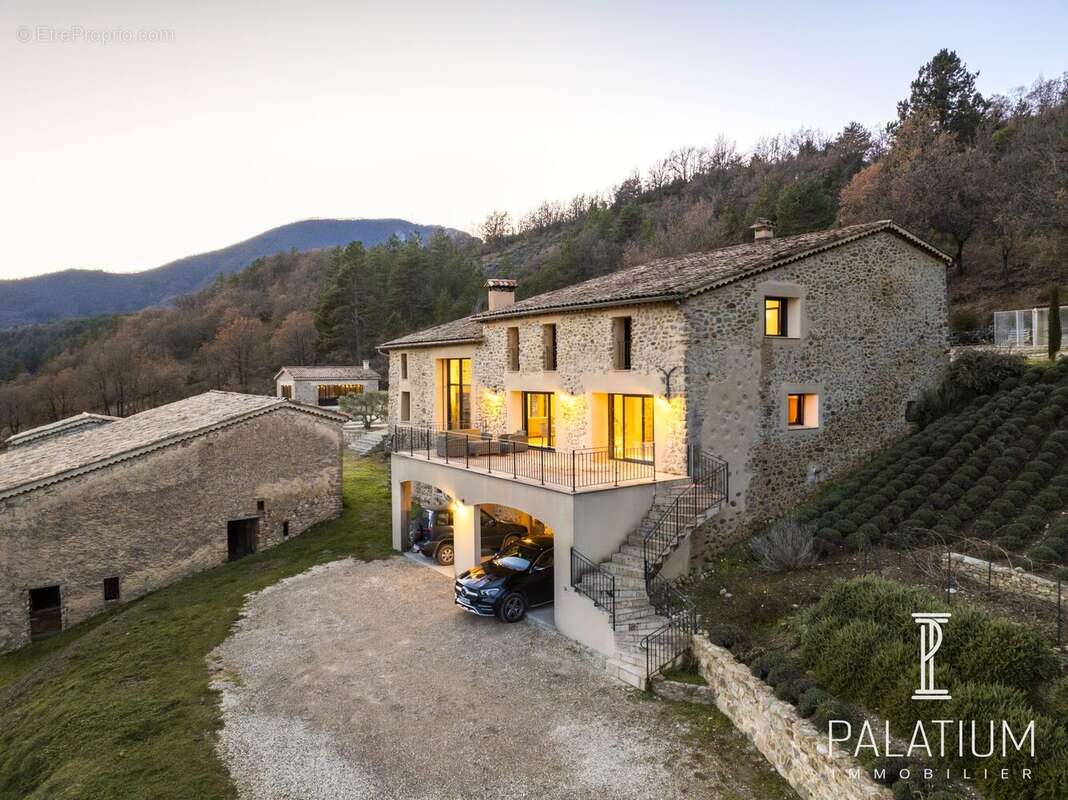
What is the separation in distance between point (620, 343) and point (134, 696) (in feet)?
44.9

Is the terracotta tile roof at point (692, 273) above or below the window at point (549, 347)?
above

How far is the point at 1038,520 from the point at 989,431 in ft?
18.9

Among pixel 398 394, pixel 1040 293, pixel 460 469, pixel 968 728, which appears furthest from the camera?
pixel 1040 293

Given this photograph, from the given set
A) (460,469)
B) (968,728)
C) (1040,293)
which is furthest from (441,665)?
(1040,293)

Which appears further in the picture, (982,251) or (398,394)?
(982,251)

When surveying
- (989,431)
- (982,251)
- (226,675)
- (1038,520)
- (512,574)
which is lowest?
(226,675)

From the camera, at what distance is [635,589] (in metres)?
13.4

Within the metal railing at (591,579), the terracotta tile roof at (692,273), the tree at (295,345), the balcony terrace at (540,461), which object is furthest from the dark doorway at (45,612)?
the tree at (295,345)

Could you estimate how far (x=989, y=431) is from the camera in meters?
18.1

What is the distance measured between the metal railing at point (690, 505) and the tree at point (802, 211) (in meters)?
33.9

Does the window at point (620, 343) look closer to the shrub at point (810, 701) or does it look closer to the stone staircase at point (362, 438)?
the shrub at point (810, 701)

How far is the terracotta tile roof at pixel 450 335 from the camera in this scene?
23.4m

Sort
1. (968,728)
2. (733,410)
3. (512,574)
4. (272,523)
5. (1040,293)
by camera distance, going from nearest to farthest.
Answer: (968,728) < (512,574) < (733,410) < (272,523) < (1040,293)

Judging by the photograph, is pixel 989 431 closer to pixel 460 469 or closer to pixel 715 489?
pixel 715 489
